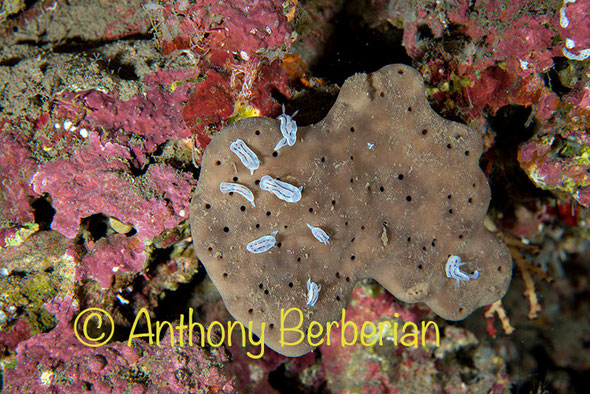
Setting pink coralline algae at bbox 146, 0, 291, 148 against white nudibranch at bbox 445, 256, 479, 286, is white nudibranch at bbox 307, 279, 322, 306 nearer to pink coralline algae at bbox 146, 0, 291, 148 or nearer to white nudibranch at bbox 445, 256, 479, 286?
white nudibranch at bbox 445, 256, 479, 286

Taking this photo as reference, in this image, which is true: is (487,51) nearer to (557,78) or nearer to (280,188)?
(557,78)

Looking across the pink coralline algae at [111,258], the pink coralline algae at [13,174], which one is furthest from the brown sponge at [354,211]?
the pink coralline algae at [13,174]

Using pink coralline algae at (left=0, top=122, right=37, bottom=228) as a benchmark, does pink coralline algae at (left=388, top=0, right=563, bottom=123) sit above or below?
above

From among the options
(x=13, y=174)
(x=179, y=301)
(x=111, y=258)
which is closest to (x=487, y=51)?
(x=111, y=258)

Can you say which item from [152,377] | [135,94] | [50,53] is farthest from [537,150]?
[50,53]

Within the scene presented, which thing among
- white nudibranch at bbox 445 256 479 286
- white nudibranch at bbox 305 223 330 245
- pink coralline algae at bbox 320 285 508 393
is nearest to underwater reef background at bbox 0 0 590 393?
white nudibranch at bbox 305 223 330 245

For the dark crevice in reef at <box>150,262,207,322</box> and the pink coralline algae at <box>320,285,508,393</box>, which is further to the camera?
the pink coralline algae at <box>320,285,508,393</box>
